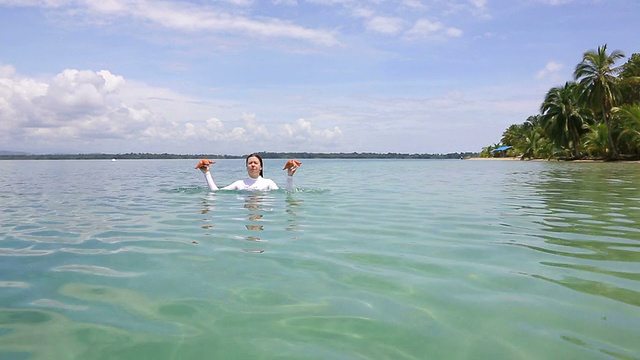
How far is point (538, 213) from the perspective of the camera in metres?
8.58

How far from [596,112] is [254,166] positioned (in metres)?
51.2

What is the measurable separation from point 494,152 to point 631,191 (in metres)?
88.2

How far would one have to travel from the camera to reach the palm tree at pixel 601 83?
44.3m

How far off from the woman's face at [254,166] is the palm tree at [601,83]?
4282 centimetres

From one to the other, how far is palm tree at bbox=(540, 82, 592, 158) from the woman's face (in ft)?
164

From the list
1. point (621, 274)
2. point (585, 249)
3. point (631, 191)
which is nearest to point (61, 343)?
point (621, 274)

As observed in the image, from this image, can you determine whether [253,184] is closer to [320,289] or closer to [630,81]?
[320,289]

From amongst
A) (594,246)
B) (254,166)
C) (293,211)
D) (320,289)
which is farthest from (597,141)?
(320,289)

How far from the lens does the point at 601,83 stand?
1738 inches

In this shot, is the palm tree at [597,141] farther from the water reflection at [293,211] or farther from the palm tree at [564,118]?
the water reflection at [293,211]

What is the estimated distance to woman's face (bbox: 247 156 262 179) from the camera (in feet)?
38.3

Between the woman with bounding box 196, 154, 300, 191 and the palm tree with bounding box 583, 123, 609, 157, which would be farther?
the palm tree with bounding box 583, 123, 609, 157

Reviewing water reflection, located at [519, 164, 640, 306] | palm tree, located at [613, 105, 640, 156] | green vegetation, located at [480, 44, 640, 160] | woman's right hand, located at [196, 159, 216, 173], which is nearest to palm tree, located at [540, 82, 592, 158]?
green vegetation, located at [480, 44, 640, 160]

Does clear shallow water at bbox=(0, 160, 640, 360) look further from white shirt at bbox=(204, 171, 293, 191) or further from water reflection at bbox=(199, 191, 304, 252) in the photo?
white shirt at bbox=(204, 171, 293, 191)
